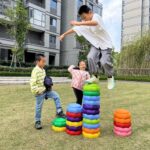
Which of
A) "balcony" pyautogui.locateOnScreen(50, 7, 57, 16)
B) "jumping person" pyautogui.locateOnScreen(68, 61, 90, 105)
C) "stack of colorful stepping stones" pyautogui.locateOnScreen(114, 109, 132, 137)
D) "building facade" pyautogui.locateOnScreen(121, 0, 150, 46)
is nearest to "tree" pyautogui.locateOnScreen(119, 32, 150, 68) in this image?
"balcony" pyautogui.locateOnScreen(50, 7, 57, 16)

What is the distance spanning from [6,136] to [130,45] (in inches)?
1019

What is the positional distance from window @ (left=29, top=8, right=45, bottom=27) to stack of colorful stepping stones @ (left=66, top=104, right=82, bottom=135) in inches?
1221

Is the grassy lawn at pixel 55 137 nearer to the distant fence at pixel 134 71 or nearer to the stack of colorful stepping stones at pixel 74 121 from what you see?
the stack of colorful stepping stones at pixel 74 121

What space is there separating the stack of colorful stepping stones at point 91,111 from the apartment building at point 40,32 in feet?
90.7

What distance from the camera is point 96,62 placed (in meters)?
4.81

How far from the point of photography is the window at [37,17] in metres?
34.0

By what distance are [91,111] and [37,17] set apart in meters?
32.8

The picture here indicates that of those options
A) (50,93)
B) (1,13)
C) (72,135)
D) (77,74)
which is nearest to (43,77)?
(50,93)

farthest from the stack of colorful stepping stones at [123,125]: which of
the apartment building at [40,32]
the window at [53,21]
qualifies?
the window at [53,21]

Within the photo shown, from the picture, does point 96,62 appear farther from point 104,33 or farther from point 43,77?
point 43,77

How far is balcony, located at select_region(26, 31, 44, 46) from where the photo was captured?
35056 mm

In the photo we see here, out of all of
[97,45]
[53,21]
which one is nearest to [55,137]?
[97,45]

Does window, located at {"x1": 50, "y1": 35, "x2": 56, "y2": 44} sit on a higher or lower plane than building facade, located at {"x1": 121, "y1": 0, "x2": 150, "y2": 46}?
lower

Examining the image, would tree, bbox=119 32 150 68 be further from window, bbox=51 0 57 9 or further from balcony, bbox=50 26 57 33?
window, bbox=51 0 57 9
